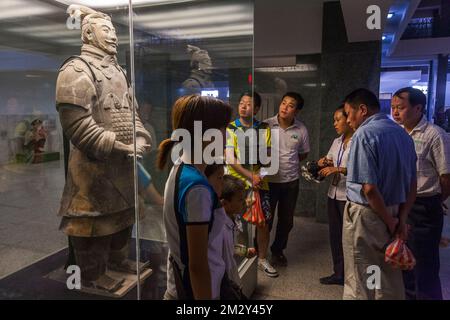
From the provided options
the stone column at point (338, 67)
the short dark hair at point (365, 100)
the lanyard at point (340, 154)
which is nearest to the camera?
the short dark hair at point (365, 100)

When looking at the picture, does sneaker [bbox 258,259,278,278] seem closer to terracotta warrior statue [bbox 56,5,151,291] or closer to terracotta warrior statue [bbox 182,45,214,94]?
terracotta warrior statue [bbox 56,5,151,291]

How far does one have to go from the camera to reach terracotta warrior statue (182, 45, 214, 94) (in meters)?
1.98

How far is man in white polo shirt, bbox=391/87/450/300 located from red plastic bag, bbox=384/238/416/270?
2.07 ft

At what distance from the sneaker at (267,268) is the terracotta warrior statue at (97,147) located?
4.94ft

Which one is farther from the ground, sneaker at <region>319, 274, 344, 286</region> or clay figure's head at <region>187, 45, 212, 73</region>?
clay figure's head at <region>187, 45, 212, 73</region>

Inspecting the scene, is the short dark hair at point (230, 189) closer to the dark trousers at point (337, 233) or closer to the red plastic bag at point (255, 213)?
the red plastic bag at point (255, 213)

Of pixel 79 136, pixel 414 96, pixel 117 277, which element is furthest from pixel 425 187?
pixel 79 136

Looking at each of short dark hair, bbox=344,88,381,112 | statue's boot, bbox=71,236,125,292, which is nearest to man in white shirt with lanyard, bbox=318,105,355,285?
short dark hair, bbox=344,88,381,112

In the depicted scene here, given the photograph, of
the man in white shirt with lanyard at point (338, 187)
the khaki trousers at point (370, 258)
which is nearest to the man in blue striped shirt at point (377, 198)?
the khaki trousers at point (370, 258)

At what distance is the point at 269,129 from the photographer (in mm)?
3086

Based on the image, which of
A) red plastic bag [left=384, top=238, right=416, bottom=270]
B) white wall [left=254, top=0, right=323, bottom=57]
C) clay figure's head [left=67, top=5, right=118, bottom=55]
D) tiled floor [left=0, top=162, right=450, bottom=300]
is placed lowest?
red plastic bag [left=384, top=238, right=416, bottom=270]

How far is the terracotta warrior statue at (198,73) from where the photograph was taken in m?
1.98
